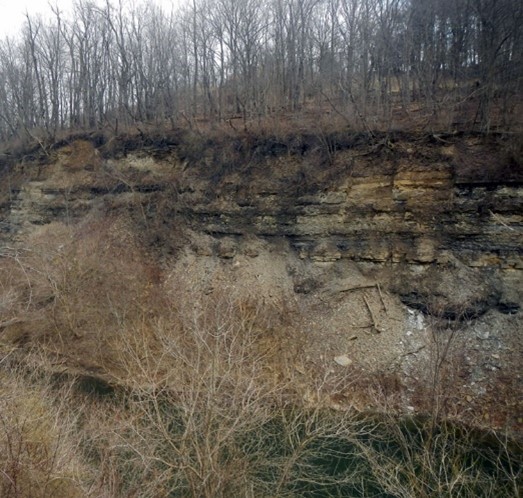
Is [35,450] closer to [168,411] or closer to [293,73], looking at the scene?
[168,411]

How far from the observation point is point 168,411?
8.15 meters

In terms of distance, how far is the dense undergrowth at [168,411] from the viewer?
5973 millimetres

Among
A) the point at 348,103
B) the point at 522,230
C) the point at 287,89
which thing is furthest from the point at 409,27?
the point at 522,230

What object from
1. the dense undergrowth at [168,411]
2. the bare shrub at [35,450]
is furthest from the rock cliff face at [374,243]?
the bare shrub at [35,450]

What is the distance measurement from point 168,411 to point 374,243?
8032 millimetres

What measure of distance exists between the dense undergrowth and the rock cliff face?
1126mm

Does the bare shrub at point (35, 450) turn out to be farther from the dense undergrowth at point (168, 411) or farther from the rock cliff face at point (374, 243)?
the rock cliff face at point (374, 243)

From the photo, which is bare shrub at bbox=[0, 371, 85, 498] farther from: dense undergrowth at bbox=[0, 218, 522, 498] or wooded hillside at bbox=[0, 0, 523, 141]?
wooded hillside at bbox=[0, 0, 523, 141]

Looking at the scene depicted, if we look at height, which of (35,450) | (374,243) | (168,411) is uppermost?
(374,243)

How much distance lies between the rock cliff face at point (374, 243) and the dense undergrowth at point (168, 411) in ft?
3.69

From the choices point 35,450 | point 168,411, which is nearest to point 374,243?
point 168,411

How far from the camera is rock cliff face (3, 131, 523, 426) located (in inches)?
448

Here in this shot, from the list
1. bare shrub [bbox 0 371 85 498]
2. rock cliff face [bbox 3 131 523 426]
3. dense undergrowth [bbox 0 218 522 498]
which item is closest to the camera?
bare shrub [bbox 0 371 85 498]

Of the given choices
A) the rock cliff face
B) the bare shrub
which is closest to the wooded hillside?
the rock cliff face
